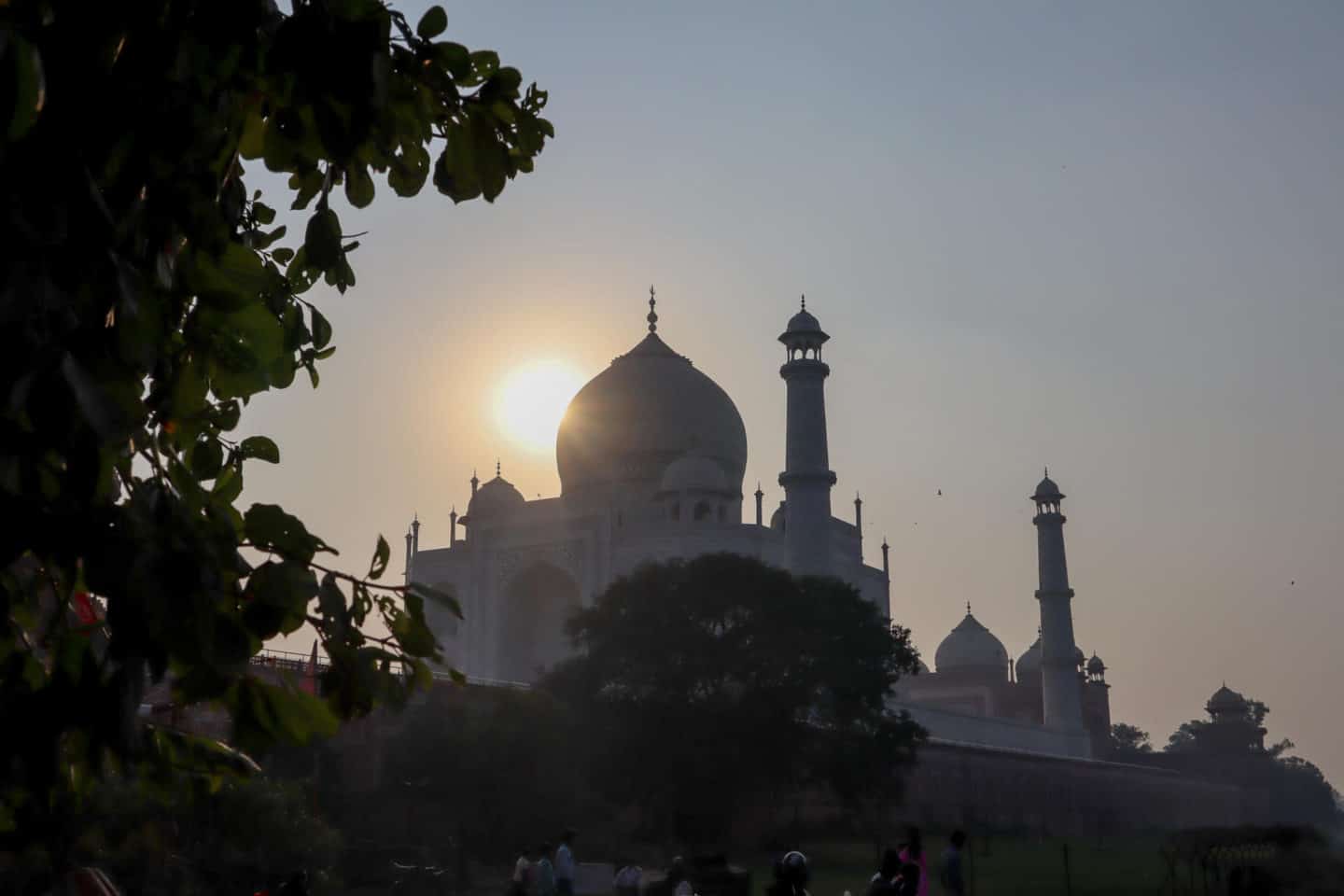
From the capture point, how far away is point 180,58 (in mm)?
2121

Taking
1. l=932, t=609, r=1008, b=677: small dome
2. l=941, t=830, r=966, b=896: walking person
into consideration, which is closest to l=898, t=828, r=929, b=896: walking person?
l=941, t=830, r=966, b=896: walking person

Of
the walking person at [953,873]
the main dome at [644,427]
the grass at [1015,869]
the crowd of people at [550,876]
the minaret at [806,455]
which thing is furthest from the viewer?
the main dome at [644,427]

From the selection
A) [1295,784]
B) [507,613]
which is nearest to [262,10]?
[507,613]

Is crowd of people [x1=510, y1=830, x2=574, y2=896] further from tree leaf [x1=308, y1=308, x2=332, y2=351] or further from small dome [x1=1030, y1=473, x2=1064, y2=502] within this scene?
small dome [x1=1030, y1=473, x2=1064, y2=502]

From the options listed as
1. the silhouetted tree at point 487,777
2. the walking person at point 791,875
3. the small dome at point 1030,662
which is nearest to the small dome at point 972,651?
the small dome at point 1030,662

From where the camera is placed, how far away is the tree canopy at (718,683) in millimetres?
20672

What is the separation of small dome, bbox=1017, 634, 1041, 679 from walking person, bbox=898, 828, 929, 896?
145 feet

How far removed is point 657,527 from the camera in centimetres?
3453

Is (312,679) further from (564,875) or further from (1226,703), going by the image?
(1226,703)

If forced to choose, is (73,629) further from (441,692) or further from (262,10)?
(441,692)

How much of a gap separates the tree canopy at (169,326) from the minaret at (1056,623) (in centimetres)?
4015

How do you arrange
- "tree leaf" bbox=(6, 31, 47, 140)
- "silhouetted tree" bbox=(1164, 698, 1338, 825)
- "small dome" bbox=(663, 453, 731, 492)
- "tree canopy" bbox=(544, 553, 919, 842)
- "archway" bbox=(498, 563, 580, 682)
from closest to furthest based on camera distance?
"tree leaf" bbox=(6, 31, 47, 140) → "tree canopy" bbox=(544, 553, 919, 842) → "small dome" bbox=(663, 453, 731, 492) → "archway" bbox=(498, 563, 580, 682) → "silhouetted tree" bbox=(1164, 698, 1338, 825)

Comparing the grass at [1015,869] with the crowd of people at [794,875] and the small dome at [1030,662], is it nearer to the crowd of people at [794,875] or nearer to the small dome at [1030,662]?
the crowd of people at [794,875]

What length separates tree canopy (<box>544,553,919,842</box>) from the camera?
20.7 m
